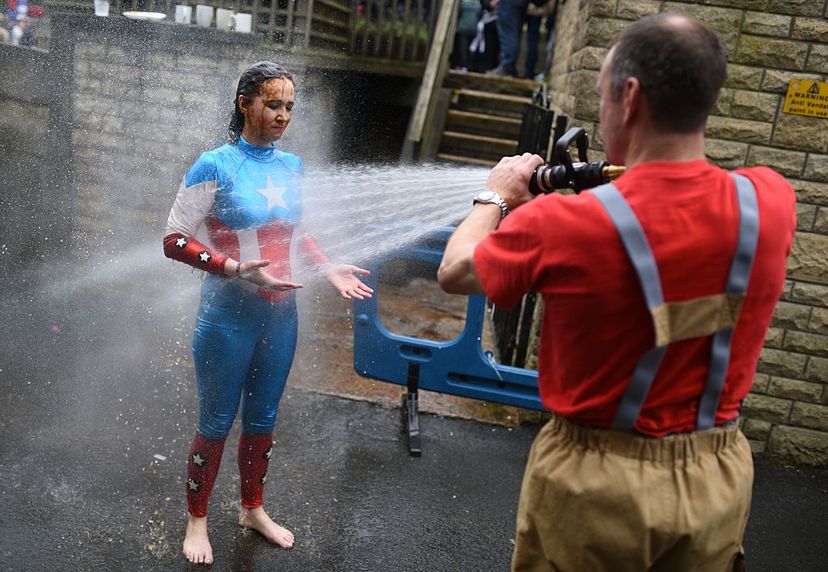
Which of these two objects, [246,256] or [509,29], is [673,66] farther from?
[509,29]

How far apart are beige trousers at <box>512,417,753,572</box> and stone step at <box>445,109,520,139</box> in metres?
8.35

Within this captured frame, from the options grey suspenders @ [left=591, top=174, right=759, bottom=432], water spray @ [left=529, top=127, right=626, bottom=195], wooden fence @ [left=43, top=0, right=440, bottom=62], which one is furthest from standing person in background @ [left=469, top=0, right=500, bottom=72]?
grey suspenders @ [left=591, top=174, right=759, bottom=432]

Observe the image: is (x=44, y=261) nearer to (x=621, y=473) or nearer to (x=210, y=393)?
(x=210, y=393)

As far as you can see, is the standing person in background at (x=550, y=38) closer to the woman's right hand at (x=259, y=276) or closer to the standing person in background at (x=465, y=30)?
the standing person in background at (x=465, y=30)

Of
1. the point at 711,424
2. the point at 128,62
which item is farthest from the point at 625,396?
the point at 128,62

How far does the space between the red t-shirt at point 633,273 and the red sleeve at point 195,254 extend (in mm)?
1515

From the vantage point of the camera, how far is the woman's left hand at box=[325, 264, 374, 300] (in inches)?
126

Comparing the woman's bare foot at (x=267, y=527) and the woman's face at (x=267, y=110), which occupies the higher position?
the woman's face at (x=267, y=110)

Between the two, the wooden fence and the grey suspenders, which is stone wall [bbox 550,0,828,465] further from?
the wooden fence

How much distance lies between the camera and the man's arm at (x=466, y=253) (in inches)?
73.2

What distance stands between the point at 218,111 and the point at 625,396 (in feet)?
21.7

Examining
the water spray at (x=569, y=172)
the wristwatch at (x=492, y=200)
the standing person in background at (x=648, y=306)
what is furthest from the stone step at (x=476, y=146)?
the standing person in background at (x=648, y=306)

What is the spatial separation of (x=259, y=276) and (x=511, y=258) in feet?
4.95

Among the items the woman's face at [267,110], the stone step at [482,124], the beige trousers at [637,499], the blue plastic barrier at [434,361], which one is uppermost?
the woman's face at [267,110]
